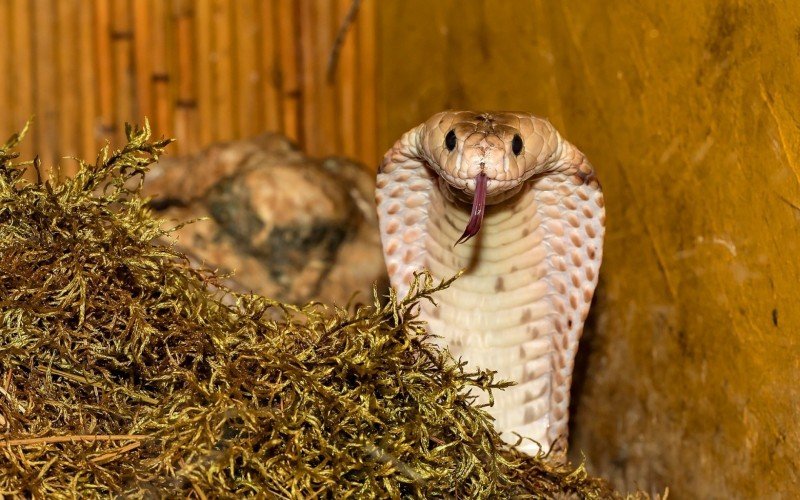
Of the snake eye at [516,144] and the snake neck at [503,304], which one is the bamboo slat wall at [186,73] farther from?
the snake eye at [516,144]

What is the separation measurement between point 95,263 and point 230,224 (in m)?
1.57

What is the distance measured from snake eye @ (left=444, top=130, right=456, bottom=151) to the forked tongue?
0.28 feet

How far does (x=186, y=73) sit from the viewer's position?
3.36 meters

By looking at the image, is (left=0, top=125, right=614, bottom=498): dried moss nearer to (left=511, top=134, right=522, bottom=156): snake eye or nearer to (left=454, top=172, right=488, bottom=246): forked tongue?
(left=454, top=172, right=488, bottom=246): forked tongue

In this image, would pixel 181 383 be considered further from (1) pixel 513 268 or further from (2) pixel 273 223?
(2) pixel 273 223

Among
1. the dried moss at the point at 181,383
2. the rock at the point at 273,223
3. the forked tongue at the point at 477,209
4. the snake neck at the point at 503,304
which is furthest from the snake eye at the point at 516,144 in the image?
the rock at the point at 273,223

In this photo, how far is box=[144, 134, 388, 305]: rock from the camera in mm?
2820

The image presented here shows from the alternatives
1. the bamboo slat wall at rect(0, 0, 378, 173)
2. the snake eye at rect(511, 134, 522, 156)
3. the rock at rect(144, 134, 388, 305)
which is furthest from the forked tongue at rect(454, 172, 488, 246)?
the bamboo slat wall at rect(0, 0, 378, 173)

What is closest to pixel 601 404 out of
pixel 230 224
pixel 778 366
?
pixel 778 366

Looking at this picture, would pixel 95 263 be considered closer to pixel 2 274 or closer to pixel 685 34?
pixel 2 274

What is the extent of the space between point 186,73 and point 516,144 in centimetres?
203

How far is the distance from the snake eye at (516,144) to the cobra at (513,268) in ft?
0.49

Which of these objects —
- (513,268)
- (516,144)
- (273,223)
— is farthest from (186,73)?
(516,144)

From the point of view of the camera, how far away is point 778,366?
168cm
